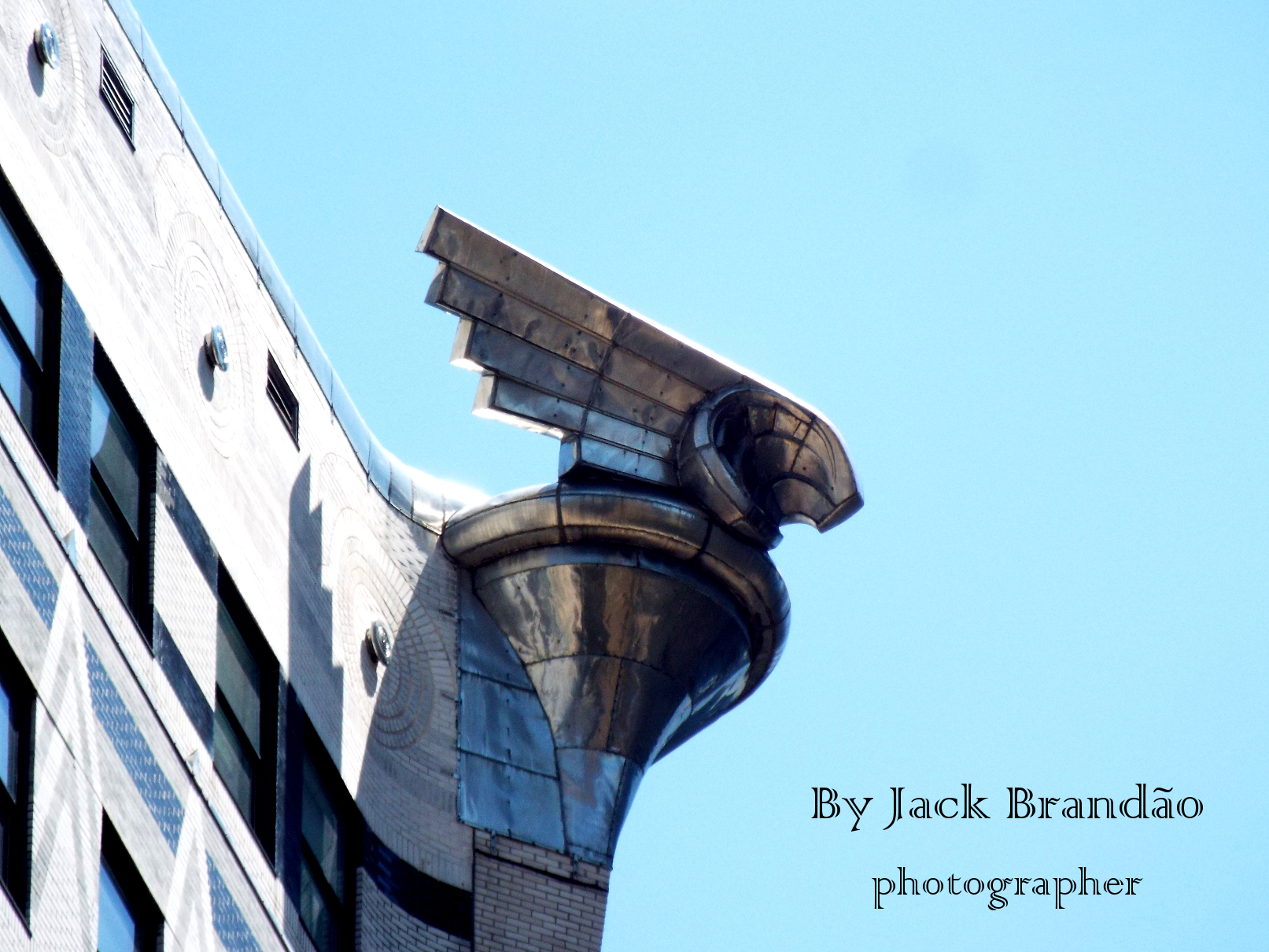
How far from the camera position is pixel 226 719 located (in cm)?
1703

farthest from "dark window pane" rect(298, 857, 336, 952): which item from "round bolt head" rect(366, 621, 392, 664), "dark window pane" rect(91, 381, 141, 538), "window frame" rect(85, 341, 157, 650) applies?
"dark window pane" rect(91, 381, 141, 538)

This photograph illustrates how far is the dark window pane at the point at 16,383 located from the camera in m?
14.5

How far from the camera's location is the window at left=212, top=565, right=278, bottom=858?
666 inches

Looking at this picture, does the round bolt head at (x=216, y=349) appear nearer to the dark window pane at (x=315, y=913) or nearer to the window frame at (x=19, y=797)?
the dark window pane at (x=315, y=913)

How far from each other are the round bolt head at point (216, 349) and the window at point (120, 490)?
76.2 inches

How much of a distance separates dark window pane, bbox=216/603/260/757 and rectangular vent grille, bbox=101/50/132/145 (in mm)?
3807

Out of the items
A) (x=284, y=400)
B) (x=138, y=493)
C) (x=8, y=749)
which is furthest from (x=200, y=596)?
(x=8, y=749)

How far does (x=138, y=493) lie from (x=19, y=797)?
3566mm

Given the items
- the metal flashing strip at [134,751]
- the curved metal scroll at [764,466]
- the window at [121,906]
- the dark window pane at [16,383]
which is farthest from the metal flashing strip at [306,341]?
the window at [121,906]

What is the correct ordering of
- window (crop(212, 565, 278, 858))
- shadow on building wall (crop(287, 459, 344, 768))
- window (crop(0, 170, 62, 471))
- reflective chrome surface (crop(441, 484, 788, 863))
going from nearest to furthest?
window (crop(0, 170, 62, 471)) < window (crop(212, 565, 278, 858)) < shadow on building wall (crop(287, 459, 344, 768)) < reflective chrome surface (crop(441, 484, 788, 863))

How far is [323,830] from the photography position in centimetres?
1850

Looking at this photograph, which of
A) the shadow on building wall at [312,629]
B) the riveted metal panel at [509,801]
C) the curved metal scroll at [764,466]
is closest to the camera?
the shadow on building wall at [312,629]

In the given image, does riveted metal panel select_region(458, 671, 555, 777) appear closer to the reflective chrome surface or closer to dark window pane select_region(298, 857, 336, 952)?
the reflective chrome surface

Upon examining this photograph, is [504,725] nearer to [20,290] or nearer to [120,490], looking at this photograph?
[120,490]
